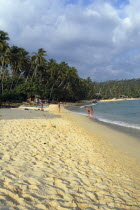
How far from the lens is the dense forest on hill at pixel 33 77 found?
4388 centimetres

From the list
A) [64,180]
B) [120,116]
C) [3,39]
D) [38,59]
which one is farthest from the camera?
[38,59]

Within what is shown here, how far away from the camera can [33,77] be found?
64.6 m

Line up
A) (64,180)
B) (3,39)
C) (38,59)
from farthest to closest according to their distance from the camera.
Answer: (38,59), (3,39), (64,180)

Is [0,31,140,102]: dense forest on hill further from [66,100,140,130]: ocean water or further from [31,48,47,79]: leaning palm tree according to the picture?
[66,100,140,130]: ocean water

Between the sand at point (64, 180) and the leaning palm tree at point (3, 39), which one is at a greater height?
the leaning palm tree at point (3, 39)

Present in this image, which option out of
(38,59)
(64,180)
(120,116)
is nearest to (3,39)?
(38,59)

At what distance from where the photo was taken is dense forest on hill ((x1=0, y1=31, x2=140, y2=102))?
144ft

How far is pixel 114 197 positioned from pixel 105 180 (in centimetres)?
89

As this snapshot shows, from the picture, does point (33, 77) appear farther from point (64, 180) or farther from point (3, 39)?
point (64, 180)

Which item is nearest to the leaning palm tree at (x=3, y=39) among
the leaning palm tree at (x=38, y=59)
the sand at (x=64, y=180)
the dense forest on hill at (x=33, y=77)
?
the dense forest on hill at (x=33, y=77)

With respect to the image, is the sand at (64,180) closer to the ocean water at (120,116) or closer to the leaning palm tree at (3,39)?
the ocean water at (120,116)

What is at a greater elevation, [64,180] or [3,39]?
[3,39]

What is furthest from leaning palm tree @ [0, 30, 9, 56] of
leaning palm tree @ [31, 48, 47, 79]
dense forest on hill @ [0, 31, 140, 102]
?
leaning palm tree @ [31, 48, 47, 79]

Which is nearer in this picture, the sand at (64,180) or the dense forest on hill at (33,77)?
the sand at (64,180)
